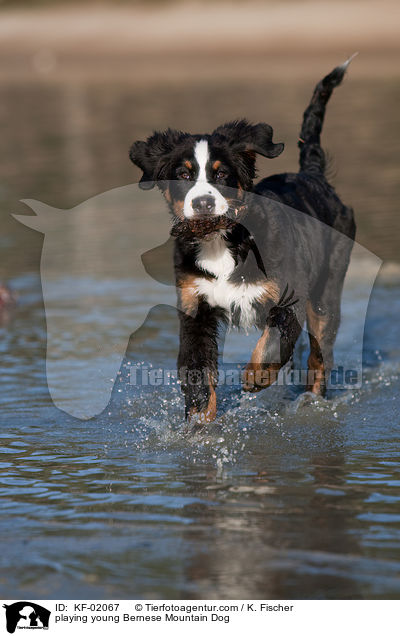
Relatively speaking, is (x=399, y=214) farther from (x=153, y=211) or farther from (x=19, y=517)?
(x=19, y=517)

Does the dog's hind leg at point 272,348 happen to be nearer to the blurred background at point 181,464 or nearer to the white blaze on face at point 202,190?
the blurred background at point 181,464

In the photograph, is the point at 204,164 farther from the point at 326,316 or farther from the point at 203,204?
the point at 326,316

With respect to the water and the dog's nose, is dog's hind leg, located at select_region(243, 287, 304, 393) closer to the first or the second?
the water

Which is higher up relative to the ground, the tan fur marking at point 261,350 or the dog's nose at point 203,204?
the dog's nose at point 203,204

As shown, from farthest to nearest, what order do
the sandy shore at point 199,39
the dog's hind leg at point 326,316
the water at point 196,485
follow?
1. the sandy shore at point 199,39
2. the dog's hind leg at point 326,316
3. the water at point 196,485

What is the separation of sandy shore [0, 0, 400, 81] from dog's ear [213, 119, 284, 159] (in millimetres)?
25214

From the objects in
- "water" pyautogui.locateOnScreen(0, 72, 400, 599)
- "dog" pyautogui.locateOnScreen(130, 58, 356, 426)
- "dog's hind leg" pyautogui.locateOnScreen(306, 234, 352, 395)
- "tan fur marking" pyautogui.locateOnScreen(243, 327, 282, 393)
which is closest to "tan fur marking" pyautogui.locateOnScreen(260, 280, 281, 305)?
"dog" pyautogui.locateOnScreen(130, 58, 356, 426)

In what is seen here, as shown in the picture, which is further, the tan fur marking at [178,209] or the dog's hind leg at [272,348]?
the dog's hind leg at [272,348]

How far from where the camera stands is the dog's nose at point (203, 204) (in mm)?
5156

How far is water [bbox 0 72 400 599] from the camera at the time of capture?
3914 millimetres
